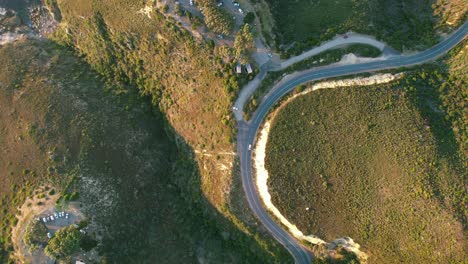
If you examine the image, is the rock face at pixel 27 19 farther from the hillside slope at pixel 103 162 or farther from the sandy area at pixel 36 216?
the sandy area at pixel 36 216

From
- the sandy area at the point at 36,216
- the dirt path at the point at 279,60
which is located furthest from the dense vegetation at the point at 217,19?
the sandy area at the point at 36,216

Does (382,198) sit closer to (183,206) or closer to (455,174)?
(455,174)

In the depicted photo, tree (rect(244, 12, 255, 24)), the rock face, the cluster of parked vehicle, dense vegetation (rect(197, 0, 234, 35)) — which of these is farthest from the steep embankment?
the cluster of parked vehicle

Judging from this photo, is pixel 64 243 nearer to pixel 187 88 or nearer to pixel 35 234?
pixel 35 234

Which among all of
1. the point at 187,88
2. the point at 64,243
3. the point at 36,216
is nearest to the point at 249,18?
the point at 187,88

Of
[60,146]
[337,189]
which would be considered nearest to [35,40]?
[60,146]
